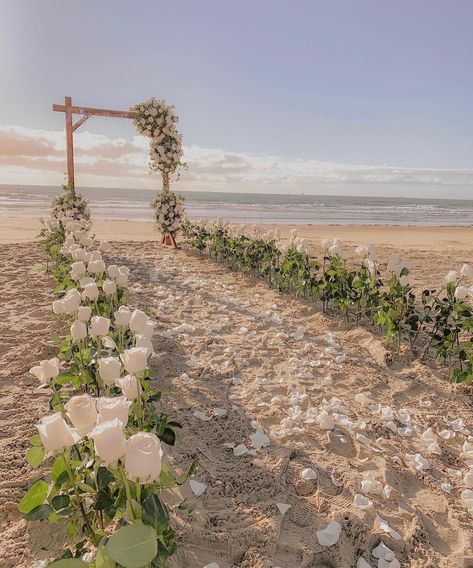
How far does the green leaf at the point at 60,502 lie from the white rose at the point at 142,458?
2.06ft

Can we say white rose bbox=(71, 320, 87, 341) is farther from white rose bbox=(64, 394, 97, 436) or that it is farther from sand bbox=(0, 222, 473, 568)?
white rose bbox=(64, 394, 97, 436)

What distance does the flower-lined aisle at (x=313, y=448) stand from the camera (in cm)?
224

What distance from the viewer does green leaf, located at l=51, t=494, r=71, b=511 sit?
Answer: 5.57ft

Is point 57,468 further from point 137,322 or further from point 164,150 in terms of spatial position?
point 164,150

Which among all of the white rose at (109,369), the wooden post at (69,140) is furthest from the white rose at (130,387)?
the wooden post at (69,140)

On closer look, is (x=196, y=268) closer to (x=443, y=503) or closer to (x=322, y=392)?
(x=322, y=392)

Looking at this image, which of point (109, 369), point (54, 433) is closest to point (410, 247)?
point (109, 369)

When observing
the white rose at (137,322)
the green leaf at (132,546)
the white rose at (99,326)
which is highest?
the white rose at (137,322)

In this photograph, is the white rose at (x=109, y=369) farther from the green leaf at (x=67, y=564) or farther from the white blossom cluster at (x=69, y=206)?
the white blossom cluster at (x=69, y=206)

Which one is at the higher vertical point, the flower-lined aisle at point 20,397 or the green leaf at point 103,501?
the green leaf at point 103,501

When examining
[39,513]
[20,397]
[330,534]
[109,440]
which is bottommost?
[330,534]

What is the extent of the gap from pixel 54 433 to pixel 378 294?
430cm

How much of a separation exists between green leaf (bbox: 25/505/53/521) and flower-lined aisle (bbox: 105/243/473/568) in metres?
0.72

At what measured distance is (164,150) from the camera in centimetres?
1122
